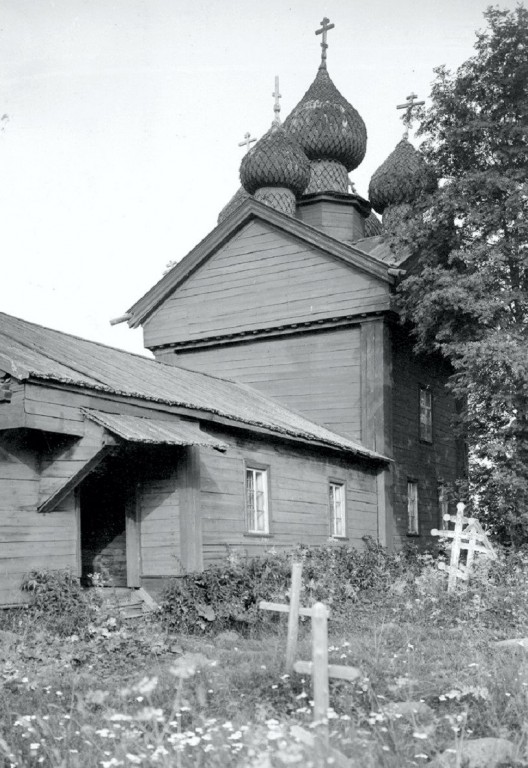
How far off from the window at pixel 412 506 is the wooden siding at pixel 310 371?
8.15 ft

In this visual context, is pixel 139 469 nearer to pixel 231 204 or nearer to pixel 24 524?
pixel 24 524

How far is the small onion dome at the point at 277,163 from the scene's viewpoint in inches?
949

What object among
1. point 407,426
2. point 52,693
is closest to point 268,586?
point 52,693

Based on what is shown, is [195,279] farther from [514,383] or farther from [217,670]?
[217,670]

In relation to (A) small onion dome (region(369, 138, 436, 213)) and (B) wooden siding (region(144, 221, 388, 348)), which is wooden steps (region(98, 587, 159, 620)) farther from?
(A) small onion dome (region(369, 138, 436, 213))

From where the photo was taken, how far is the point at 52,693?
8016 mm

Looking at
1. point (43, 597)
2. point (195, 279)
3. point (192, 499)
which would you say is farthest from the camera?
point (195, 279)

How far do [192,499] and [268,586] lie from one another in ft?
6.19

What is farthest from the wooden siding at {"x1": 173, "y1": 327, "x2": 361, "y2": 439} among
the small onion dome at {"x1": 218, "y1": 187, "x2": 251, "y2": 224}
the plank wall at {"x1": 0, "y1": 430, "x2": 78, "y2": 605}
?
the plank wall at {"x1": 0, "y1": 430, "x2": 78, "y2": 605}

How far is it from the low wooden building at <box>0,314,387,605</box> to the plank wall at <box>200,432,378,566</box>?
0.03 m

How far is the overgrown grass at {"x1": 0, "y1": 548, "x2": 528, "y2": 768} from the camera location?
5578mm

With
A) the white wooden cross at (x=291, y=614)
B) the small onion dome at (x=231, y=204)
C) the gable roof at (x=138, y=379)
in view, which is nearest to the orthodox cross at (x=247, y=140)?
the small onion dome at (x=231, y=204)

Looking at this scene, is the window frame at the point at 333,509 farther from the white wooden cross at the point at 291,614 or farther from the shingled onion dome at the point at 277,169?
the white wooden cross at the point at 291,614

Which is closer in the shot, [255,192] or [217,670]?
[217,670]
